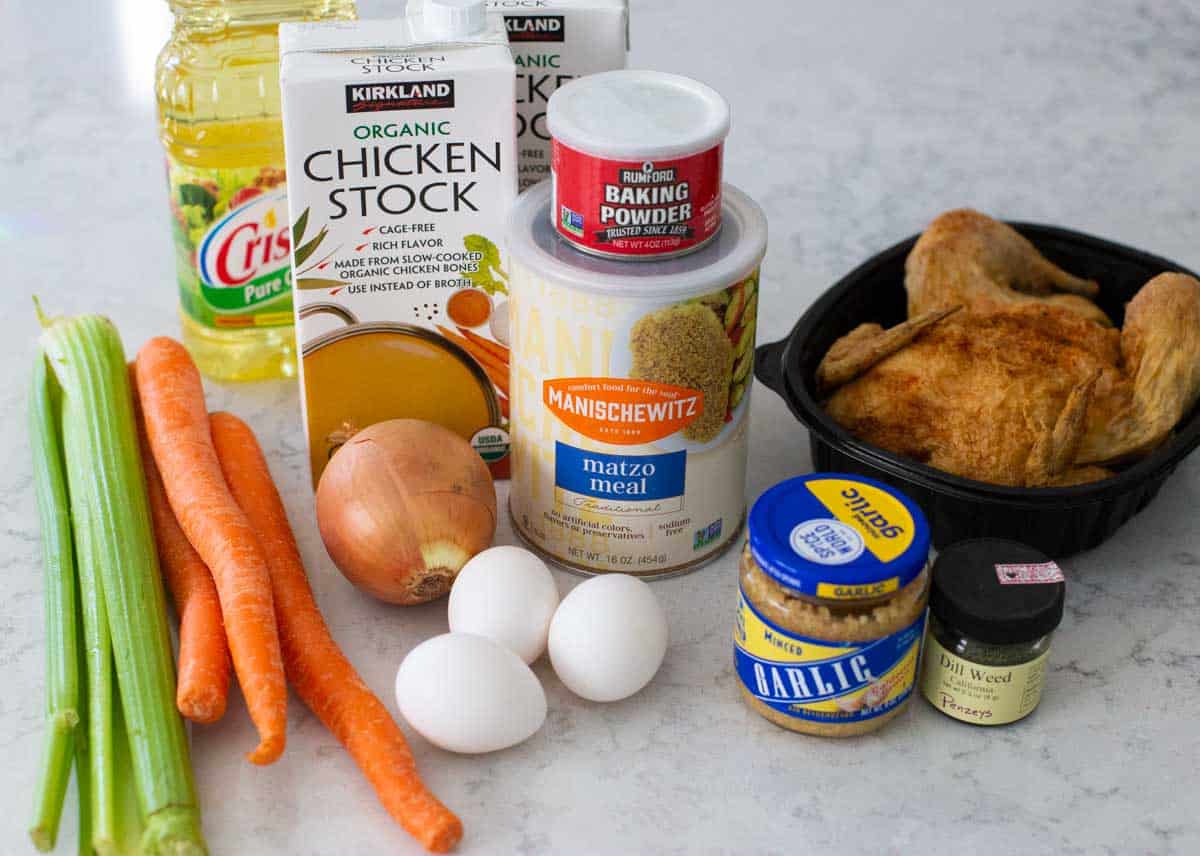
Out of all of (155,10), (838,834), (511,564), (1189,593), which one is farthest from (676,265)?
(155,10)

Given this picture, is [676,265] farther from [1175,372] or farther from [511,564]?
[1175,372]

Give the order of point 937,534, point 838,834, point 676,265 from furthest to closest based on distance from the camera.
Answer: point 937,534, point 676,265, point 838,834

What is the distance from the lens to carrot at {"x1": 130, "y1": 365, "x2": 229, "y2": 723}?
129cm

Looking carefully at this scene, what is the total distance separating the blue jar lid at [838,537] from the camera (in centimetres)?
124

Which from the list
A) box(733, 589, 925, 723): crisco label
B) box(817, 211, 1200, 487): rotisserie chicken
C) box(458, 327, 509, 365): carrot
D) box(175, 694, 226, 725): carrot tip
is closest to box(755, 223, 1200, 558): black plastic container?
box(817, 211, 1200, 487): rotisserie chicken

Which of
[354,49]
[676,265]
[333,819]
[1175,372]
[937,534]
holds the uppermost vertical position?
[354,49]

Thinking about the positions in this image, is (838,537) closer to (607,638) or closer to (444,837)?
(607,638)

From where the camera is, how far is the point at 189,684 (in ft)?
4.21

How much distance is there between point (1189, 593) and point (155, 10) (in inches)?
76.9

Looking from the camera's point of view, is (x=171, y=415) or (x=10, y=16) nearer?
(x=171, y=415)

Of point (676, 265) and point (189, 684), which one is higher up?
point (676, 265)

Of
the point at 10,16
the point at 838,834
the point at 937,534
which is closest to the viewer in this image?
the point at 838,834
